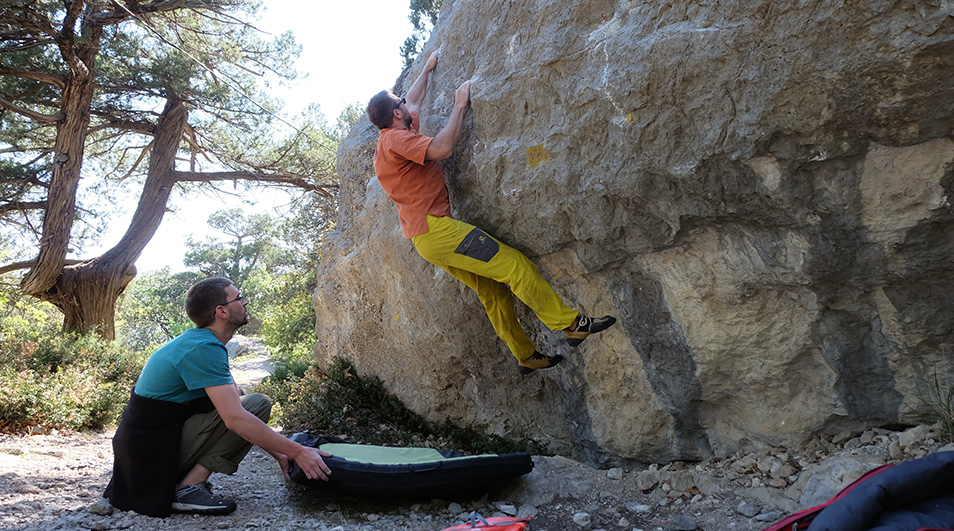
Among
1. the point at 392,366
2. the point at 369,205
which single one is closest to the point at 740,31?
the point at 369,205

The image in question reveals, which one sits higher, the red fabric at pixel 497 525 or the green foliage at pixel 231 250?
the green foliage at pixel 231 250

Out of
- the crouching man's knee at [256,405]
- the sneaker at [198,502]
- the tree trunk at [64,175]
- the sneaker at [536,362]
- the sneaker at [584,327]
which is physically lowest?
the sneaker at [198,502]

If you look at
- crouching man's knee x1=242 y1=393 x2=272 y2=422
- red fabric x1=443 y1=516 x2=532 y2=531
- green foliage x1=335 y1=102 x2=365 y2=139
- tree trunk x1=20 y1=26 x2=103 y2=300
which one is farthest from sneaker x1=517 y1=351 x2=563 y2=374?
green foliage x1=335 y1=102 x2=365 y2=139

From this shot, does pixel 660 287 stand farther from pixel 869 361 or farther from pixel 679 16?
pixel 679 16

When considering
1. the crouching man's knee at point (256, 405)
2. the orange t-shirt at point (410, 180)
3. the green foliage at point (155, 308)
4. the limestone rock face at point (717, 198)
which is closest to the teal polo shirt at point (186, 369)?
the crouching man's knee at point (256, 405)

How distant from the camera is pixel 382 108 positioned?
4.07 m

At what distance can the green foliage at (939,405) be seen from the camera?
9.55ft

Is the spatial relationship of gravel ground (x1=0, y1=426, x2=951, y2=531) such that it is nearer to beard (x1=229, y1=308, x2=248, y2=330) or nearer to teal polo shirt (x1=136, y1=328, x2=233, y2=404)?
teal polo shirt (x1=136, y1=328, x2=233, y2=404)

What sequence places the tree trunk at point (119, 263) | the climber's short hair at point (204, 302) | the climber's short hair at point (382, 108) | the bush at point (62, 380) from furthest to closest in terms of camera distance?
1. the tree trunk at point (119, 263)
2. the bush at point (62, 380)
3. the climber's short hair at point (382, 108)
4. the climber's short hair at point (204, 302)

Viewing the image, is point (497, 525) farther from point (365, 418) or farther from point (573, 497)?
point (365, 418)

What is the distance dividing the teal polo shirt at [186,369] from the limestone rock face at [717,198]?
1.90 meters

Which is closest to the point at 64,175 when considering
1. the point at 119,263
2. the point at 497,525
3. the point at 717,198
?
the point at 119,263

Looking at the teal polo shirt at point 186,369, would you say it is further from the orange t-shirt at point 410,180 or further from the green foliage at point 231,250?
the green foliage at point 231,250

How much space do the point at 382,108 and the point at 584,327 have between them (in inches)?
78.8
